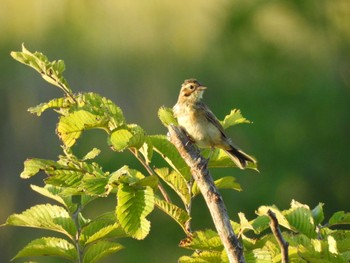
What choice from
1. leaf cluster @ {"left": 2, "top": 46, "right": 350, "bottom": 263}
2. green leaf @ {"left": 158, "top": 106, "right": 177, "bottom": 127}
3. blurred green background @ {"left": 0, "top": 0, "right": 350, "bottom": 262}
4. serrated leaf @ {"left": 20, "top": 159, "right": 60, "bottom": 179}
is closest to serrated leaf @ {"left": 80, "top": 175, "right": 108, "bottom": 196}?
leaf cluster @ {"left": 2, "top": 46, "right": 350, "bottom": 263}

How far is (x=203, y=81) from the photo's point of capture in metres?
15.6

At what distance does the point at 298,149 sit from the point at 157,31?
17.7 ft

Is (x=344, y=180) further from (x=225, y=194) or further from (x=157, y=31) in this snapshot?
(x=157, y=31)

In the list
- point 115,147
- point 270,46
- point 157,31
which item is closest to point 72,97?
point 115,147

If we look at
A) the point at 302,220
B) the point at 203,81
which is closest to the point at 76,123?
the point at 302,220

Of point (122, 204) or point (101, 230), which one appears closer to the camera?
point (122, 204)

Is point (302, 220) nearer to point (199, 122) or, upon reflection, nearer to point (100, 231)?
point (100, 231)

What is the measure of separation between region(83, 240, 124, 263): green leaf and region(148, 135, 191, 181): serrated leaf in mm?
247

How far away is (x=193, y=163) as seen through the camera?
2.14 metres

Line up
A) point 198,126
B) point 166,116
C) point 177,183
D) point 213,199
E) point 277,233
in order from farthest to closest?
point 198,126
point 166,116
point 177,183
point 213,199
point 277,233

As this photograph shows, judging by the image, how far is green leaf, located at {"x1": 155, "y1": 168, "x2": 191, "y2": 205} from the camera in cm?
237

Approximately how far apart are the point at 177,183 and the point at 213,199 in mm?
469

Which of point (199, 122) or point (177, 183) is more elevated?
point (199, 122)

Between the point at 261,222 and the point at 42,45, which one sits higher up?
the point at 42,45
